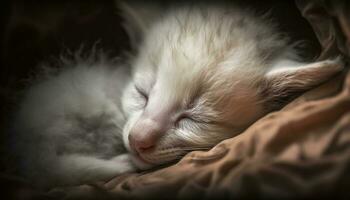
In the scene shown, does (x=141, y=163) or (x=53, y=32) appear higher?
(x=53, y=32)

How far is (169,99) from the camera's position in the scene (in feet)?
4.42

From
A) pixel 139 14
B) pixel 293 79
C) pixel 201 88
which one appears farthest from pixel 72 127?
pixel 293 79

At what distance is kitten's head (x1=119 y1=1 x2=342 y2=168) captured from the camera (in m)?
1.32

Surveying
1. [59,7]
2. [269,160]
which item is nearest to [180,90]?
[269,160]

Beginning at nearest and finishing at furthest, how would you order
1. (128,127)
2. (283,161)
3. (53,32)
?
1. (283,161)
2. (128,127)
3. (53,32)

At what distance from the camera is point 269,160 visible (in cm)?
98

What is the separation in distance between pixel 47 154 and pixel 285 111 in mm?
764

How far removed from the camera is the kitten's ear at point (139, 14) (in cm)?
177

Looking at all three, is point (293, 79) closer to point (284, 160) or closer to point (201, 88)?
point (201, 88)

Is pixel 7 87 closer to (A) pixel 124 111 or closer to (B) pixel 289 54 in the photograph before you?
(A) pixel 124 111

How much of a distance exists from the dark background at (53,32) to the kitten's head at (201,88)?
15cm

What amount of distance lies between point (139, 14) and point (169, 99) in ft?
1.92

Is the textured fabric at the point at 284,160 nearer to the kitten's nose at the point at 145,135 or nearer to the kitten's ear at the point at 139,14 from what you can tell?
the kitten's nose at the point at 145,135

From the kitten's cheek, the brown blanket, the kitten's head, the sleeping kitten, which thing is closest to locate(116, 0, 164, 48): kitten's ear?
the sleeping kitten
